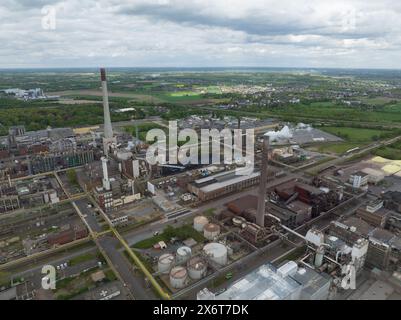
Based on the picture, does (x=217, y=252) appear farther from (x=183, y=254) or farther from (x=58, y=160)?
(x=58, y=160)

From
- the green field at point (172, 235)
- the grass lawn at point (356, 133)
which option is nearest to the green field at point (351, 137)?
the grass lawn at point (356, 133)

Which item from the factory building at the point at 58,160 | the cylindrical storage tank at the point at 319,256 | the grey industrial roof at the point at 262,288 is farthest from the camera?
the factory building at the point at 58,160

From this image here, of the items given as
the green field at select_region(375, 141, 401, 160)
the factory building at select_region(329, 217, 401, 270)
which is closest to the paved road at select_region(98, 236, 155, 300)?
the factory building at select_region(329, 217, 401, 270)

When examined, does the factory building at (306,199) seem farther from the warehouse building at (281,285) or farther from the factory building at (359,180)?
the warehouse building at (281,285)

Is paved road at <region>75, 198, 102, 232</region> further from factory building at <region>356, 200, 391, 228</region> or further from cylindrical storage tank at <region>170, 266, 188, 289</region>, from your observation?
factory building at <region>356, 200, 391, 228</region>

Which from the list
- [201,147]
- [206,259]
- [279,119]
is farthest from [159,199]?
[279,119]

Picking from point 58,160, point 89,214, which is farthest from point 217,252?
point 58,160

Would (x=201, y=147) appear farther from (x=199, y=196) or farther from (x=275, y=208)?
(x=275, y=208)
